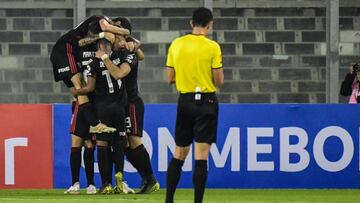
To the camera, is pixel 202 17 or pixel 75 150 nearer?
pixel 202 17

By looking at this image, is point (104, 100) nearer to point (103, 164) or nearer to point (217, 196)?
point (103, 164)

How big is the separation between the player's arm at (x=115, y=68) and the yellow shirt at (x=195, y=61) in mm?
2502

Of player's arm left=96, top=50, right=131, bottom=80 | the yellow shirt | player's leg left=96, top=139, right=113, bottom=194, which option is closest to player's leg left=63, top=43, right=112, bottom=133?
player's leg left=96, top=139, right=113, bottom=194

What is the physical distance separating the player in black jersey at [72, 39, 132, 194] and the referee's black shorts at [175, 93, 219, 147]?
2.64 m

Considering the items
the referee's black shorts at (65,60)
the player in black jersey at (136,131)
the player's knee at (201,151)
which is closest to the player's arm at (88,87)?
the referee's black shorts at (65,60)

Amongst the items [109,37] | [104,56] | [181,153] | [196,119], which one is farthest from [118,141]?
[196,119]

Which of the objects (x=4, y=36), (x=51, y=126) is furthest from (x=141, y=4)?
(x=51, y=126)

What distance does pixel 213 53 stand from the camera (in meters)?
11.6

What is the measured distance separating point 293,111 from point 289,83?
12.1 ft

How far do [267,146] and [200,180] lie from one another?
4.91 metres

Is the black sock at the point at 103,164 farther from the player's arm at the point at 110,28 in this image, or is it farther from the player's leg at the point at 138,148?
the player's arm at the point at 110,28

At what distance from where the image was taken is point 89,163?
48.8 feet

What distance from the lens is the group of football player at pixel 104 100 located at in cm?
1439

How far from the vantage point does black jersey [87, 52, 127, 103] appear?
14.4 metres
